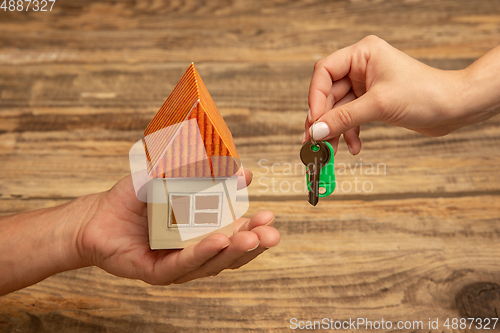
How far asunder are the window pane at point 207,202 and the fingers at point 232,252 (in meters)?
0.08

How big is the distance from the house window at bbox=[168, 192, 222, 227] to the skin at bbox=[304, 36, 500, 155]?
0.24 m

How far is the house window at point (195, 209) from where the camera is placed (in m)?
0.67

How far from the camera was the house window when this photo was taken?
2.21 ft

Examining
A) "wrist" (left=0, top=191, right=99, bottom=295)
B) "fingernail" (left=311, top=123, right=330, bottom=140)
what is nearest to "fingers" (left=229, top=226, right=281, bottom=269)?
"fingernail" (left=311, top=123, right=330, bottom=140)

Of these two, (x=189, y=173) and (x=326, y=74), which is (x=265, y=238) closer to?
(x=189, y=173)

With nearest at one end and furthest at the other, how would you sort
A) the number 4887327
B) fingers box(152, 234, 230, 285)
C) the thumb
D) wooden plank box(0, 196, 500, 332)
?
fingers box(152, 234, 230, 285) < the thumb < wooden plank box(0, 196, 500, 332) < the number 4887327

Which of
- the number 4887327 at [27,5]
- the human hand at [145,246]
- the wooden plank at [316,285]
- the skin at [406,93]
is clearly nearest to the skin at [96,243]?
the human hand at [145,246]

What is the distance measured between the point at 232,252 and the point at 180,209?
0.12m

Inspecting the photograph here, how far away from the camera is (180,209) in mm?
678

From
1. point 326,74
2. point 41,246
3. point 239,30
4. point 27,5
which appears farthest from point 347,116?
point 27,5

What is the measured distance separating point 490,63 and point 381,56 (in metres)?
0.21

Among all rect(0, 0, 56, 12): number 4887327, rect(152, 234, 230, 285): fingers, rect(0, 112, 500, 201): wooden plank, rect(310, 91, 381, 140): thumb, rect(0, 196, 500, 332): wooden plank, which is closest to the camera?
rect(152, 234, 230, 285): fingers

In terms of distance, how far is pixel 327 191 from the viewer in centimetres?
78

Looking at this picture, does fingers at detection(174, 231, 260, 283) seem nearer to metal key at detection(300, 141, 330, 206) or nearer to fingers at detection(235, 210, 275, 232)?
fingers at detection(235, 210, 275, 232)
